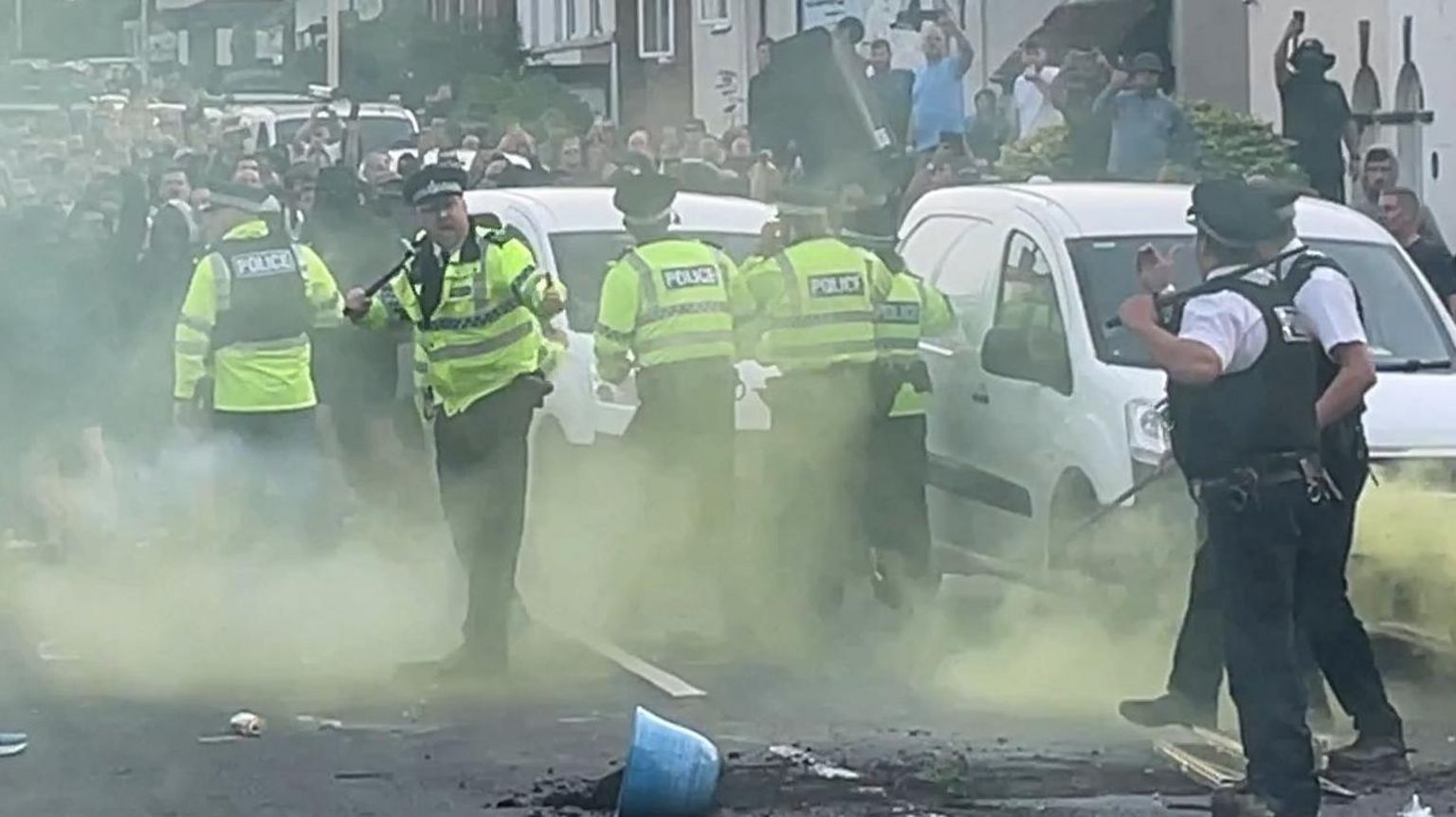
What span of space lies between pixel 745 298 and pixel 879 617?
1281mm

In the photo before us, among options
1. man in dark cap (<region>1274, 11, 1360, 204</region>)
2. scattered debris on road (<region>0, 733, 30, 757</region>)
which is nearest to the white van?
scattered debris on road (<region>0, 733, 30, 757</region>)

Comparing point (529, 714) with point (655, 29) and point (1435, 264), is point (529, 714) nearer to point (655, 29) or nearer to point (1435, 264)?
point (1435, 264)

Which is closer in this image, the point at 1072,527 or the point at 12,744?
the point at 12,744

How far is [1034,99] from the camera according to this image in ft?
61.1

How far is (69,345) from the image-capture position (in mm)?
13227

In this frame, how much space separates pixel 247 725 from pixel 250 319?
2731 mm

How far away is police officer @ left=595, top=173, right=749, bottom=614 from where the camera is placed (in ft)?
37.1

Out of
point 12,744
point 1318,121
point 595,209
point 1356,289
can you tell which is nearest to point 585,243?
point 595,209

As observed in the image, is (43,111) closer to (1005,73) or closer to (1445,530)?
(1445,530)

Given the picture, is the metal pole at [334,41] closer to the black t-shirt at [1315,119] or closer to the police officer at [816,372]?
the police officer at [816,372]

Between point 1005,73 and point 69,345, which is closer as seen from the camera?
point 69,345

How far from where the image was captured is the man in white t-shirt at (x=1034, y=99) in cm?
1831

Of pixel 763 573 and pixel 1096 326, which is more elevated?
pixel 1096 326

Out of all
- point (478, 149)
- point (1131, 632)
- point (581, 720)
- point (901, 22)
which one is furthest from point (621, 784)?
point (901, 22)
